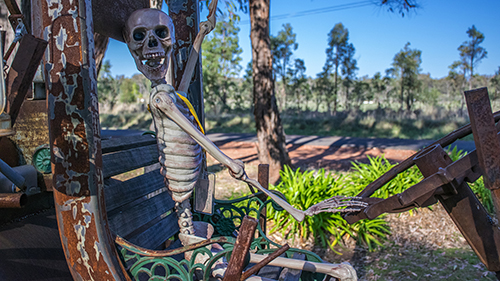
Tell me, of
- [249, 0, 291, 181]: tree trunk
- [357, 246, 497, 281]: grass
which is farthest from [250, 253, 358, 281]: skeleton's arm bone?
[249, 0, 291, 181]: tree trunk

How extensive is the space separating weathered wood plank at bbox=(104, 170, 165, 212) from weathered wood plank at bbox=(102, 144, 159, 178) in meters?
0.08

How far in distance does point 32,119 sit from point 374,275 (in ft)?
11.2

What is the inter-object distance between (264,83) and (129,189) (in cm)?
445

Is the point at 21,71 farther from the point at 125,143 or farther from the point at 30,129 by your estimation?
the point at 30,129

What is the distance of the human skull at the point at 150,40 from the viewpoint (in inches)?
66.6

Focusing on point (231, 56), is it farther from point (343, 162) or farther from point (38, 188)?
point (38, 188)

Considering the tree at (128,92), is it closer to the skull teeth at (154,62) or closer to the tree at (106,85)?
the tree at (106,85)

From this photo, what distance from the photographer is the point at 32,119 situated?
2488mm

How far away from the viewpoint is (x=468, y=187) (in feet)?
4.96

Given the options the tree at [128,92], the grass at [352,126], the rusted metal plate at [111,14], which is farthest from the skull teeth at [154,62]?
the tree at [128,92]

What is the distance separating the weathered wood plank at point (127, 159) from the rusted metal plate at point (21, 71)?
0.79 m

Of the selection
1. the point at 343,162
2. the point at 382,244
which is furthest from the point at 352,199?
the point at 343,162

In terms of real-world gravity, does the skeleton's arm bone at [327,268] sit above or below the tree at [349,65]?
below

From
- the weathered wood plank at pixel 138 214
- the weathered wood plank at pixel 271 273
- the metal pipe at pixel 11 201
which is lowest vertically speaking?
the weathered wood plank at pixel 271 273
